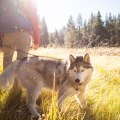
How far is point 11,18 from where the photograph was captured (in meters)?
6.33

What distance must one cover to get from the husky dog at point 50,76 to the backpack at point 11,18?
67cm

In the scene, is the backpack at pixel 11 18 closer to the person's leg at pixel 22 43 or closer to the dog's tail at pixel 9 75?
the person's leg at pixel 22 43

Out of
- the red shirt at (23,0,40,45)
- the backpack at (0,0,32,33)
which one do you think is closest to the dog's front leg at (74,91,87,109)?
the red shirt at (23,0,40,45)

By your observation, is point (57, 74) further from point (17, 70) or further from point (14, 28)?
point (14, 28)

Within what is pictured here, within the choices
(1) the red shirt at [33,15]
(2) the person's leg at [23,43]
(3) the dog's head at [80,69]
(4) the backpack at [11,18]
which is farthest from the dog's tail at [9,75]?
(3) the dog's head at [80,69]

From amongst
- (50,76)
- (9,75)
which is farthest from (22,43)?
(50,76)

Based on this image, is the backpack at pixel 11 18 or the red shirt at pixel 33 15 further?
the red shirt at pixel 33 15

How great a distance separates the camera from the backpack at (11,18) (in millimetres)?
6215

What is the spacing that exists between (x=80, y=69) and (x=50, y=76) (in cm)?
60

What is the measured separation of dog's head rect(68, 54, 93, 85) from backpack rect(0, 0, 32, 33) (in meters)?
A: 1.26

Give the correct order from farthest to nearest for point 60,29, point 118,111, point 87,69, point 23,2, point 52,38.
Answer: point 60,29 → point 52,38 → point 23,2 → point 87,69 → point 118,111

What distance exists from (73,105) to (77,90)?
11.5 inches

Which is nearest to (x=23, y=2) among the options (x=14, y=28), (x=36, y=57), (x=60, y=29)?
(x=14, y=28)

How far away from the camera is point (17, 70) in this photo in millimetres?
6191
